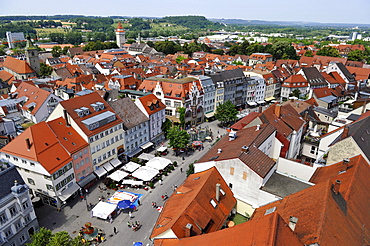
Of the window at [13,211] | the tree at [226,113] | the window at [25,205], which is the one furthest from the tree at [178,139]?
the window at [13,211]

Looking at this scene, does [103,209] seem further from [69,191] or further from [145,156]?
[145,156]

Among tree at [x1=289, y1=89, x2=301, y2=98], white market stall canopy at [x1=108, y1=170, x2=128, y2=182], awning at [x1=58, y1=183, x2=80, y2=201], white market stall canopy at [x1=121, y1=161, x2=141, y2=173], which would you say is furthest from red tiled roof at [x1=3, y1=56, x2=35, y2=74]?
tree at [x1=289, y1=89, x2=301, y2=98]

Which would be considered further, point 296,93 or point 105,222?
point 296,93

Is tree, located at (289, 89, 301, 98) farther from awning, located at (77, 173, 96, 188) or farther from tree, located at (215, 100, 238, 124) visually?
awning, located at (77, 173, 96, 188)

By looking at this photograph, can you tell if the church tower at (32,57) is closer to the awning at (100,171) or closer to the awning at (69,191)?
the awning at (100,171)

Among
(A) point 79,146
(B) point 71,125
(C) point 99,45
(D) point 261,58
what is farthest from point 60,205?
(C) point 99,45

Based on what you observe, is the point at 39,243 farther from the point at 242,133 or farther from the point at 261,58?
the point at 261,58

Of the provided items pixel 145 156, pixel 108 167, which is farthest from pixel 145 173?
pixel 108 167
